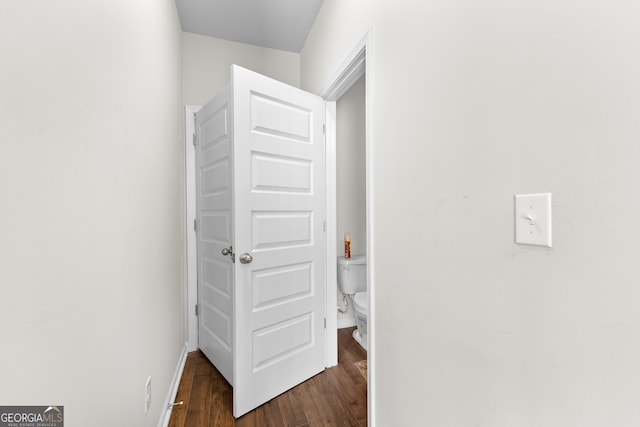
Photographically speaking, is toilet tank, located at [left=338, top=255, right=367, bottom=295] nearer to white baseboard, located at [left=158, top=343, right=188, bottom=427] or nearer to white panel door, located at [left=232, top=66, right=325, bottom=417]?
white panel door, located at [left=232, top=66, right=325, bottom=417]

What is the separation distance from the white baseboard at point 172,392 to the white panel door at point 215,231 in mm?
179

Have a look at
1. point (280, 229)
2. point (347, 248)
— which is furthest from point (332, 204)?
point (347, 248)

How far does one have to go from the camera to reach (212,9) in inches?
83.7

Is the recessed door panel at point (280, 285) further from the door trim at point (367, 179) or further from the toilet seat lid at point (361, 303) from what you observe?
the toilet seat lid at point (361, 303)

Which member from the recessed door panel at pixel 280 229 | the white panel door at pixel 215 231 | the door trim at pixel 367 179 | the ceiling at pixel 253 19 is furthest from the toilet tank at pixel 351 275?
the ceiling at pixel 253 19

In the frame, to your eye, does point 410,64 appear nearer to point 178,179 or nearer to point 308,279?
point 308,279

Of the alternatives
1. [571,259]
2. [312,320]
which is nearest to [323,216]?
[312,320]

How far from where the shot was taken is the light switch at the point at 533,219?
24.9 inches

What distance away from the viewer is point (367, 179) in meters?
1.37

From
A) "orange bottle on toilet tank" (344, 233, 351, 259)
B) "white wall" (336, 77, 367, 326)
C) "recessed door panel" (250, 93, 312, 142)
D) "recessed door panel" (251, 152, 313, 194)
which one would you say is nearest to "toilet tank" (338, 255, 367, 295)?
"orange bottle on toilet tank" (344, 233, 351, 259)

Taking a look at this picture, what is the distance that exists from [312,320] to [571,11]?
1.94 m

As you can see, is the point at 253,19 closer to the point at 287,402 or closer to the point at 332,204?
the point at 332,204

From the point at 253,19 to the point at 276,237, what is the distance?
1.72 m

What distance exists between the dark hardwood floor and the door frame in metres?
0.22
